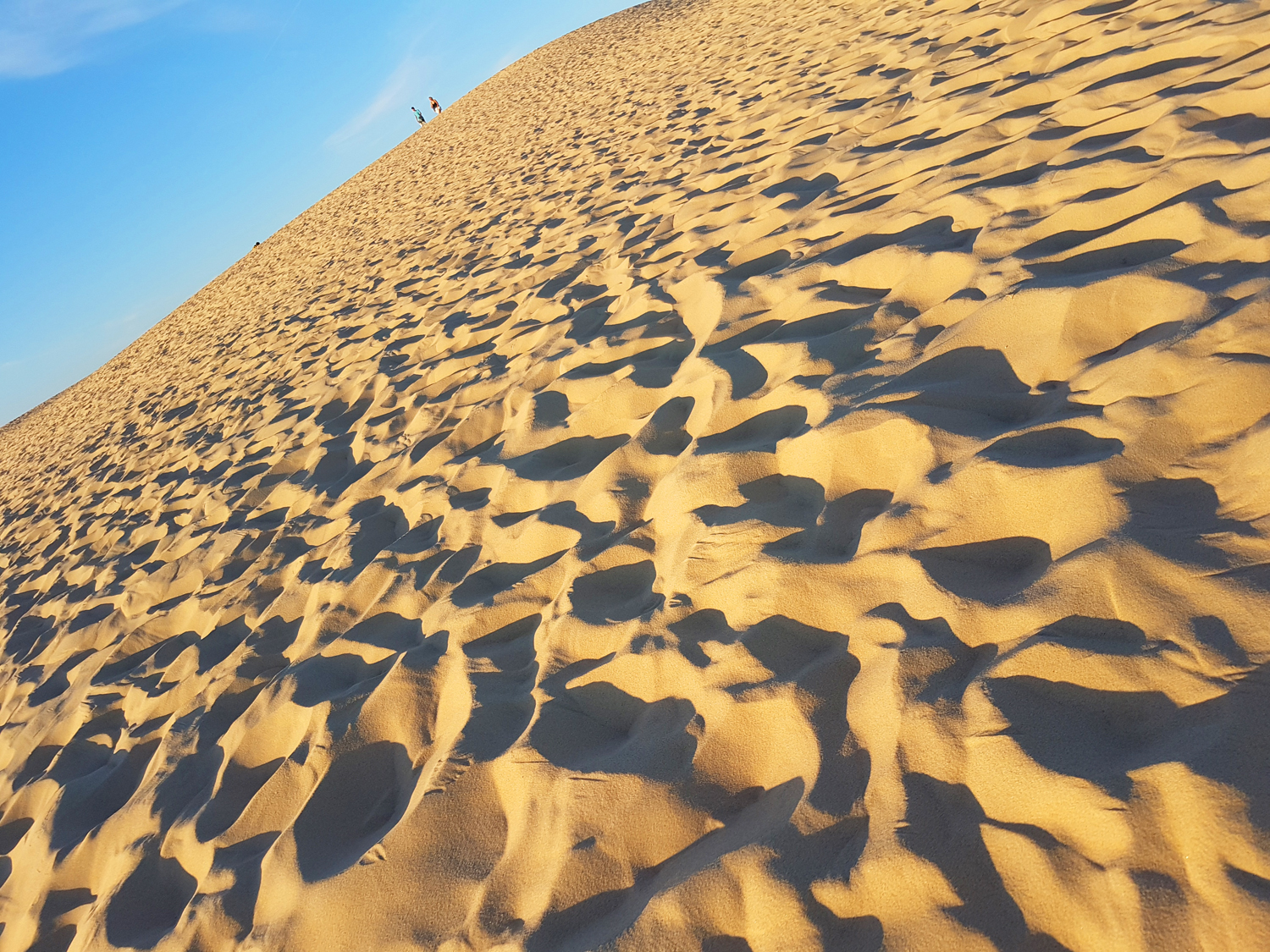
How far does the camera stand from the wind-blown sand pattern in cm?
98

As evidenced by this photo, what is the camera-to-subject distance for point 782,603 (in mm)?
1398

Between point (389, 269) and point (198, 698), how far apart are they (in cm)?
494

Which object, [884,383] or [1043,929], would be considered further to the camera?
[884,383]

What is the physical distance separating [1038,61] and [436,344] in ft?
9.88

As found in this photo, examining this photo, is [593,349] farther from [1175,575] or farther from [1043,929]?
[1043,929]

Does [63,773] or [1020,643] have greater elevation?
[63,773]

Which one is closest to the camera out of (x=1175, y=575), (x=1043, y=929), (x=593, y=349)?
(x=1043, y=929)

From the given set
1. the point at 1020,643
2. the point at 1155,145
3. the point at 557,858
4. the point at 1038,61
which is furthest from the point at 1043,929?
the point at 1038,61

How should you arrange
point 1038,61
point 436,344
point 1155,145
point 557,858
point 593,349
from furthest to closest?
point 436,344 < point 1038,61 < point 593,349 < point 1155,145 < point 557,858

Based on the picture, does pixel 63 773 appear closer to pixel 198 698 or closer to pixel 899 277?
pixel 198 698

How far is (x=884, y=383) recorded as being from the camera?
1.73 meters

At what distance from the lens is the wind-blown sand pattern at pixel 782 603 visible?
3.22ft

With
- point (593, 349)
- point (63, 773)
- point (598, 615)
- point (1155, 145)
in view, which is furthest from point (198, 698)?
point (1155, 145)

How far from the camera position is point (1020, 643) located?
3.66 ft
